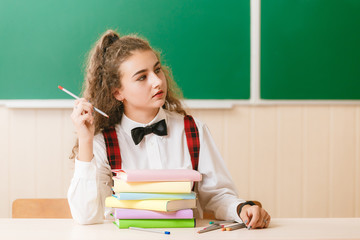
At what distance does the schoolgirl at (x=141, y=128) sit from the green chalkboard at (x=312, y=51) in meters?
0.98

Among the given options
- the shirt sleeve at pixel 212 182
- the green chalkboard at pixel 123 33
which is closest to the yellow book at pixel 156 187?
the shirt sleeve at pixel 212 182

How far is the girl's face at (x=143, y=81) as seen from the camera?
5.88ft

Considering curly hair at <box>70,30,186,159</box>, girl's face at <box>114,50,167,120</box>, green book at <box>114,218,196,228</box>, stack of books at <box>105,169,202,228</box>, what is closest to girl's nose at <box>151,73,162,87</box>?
girl's face at <box>114,50,167,120</box>

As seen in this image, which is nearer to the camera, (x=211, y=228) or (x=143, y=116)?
(x=211, y=228)

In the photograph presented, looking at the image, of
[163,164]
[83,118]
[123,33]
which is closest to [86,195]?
[83,118]

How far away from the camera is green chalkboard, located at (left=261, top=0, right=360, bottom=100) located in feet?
9.06

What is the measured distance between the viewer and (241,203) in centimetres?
154

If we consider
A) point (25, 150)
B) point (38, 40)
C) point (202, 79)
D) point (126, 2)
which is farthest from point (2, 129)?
point (202, 79)

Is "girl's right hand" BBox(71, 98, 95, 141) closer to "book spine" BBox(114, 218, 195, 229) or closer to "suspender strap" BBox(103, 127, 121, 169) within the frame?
"suspender strap" BBox(103, 127, 121, 169)

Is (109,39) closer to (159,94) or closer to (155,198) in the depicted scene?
(159,94)

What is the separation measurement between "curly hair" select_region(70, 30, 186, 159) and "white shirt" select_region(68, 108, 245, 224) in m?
0.06

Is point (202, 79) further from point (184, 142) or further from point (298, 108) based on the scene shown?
point (184, 142)

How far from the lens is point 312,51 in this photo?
9.13ft

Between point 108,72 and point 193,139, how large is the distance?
462 millimetres
